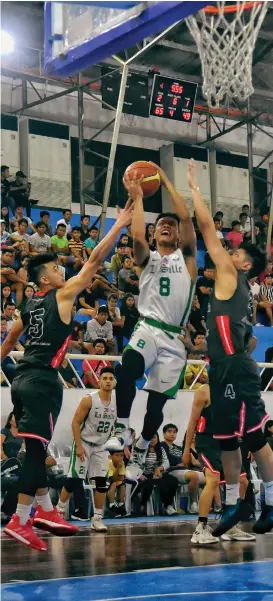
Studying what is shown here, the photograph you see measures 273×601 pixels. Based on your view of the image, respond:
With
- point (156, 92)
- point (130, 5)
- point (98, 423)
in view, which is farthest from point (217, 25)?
point (156, 92)

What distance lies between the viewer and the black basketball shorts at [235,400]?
269 inches

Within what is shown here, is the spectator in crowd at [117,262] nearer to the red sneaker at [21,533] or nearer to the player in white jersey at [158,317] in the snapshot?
the player in white jersey at [158,317]

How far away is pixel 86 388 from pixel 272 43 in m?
11.4

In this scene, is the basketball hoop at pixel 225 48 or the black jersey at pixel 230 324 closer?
the black jersey at pixel 230 324

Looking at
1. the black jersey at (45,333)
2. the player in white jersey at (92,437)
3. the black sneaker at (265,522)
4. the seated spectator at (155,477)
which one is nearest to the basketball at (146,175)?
the black jersey at (45,333)

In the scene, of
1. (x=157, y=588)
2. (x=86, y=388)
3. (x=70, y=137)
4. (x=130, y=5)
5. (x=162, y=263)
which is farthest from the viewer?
(x=70, y=137)

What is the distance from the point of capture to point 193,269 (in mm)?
7258

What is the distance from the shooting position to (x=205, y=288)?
16703mm

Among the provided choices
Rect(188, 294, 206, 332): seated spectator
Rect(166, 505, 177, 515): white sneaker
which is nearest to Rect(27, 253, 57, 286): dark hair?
Rect(166, 505, 177, 515): white sneaker

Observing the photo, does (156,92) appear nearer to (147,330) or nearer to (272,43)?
(272,43)

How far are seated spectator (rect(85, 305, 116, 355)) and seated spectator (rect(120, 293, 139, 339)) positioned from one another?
74 centimetres

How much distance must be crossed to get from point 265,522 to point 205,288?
34.0 ft

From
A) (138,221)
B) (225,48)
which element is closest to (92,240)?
(225,48)

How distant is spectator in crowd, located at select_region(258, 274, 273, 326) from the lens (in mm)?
17625
